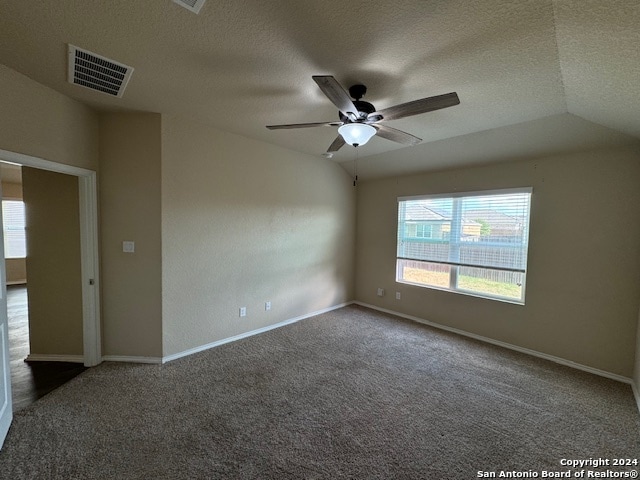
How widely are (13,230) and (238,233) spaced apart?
289 inches

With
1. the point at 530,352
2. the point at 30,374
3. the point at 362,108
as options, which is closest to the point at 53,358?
the point at 30,374

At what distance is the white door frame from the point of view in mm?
2670

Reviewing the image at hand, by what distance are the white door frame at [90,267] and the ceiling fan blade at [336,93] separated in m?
2.54

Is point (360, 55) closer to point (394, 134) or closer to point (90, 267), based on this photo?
point (394, 134)

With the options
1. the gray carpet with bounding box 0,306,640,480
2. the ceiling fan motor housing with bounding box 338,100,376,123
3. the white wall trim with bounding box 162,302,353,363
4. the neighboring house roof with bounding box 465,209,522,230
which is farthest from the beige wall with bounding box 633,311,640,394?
the white wall trim with bounding box 162,302,353,363

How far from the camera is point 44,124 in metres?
2.20

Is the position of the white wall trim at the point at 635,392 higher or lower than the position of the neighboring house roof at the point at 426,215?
lower

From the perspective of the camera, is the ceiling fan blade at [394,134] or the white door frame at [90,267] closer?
the ceiling fan blade at [394,134]

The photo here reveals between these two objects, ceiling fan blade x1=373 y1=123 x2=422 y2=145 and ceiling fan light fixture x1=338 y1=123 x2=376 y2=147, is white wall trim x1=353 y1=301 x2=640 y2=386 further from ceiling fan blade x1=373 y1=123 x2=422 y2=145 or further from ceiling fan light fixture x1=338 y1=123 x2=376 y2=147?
ceiling fan light fixture x1=338 y1=123 x2=376 y2=147

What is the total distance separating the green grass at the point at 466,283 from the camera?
343 centimetres

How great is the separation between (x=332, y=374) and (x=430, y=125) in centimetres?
283

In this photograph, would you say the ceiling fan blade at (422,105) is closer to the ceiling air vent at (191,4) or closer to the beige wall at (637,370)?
the ceiling air vent at (191,4)

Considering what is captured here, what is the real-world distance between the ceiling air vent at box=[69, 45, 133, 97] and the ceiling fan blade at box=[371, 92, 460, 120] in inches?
75.5

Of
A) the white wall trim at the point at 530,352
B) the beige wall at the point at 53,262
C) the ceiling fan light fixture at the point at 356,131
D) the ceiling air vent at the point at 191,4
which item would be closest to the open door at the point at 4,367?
the beige wall at the point at 53,262
